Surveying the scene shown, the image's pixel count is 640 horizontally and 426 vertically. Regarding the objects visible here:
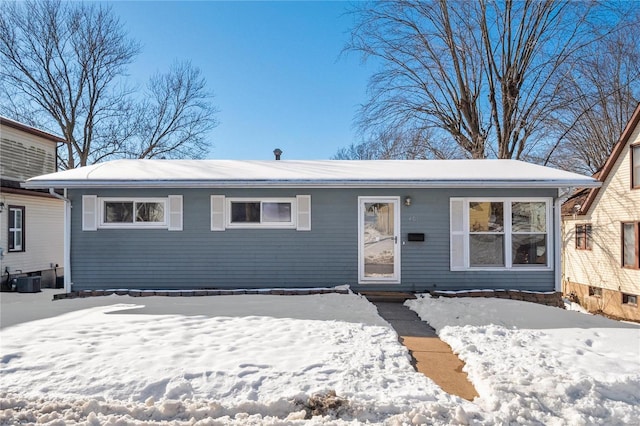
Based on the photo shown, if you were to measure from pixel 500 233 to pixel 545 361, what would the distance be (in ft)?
13.2

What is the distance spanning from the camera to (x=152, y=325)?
5.26 m

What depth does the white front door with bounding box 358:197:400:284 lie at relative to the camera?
7.63 m

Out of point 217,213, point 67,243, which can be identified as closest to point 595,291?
point 217,213

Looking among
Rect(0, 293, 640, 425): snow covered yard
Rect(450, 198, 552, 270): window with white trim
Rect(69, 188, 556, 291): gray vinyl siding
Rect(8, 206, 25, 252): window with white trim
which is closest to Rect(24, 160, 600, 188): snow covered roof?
Rect(69, 188, 556, 291): gray vinyl siding

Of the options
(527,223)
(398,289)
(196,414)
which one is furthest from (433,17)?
(196,414)

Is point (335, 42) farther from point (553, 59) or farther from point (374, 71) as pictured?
point (553, 59)

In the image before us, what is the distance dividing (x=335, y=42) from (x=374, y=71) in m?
2.25

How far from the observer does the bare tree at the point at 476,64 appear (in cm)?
1597

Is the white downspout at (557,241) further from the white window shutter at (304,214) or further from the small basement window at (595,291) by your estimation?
the small basement window at (595,291)

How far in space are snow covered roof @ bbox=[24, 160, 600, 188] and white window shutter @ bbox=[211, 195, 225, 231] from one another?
1.38 ft

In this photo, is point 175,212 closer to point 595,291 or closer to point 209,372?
point 209,372

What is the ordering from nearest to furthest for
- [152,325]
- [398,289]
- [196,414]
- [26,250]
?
[196,414], [152,325], [398,289], [26,250]

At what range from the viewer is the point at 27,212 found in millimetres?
12320

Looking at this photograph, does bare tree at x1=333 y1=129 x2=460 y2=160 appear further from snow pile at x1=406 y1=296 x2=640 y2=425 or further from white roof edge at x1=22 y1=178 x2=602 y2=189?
snow pile at x1=406 y1=296 x2=640 y2=425
